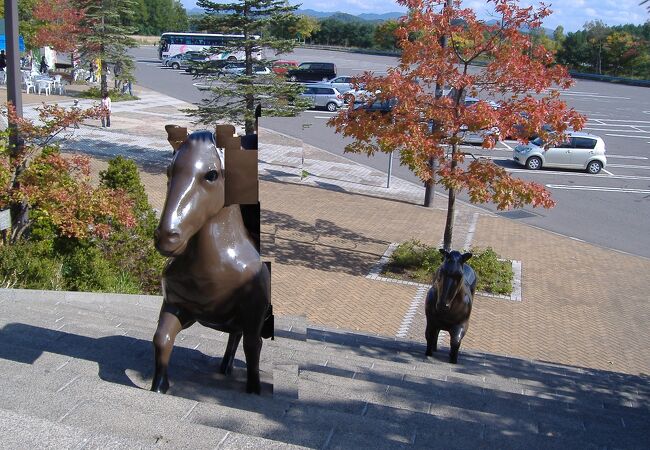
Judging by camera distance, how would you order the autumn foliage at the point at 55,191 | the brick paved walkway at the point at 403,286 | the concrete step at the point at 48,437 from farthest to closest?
1. the brick paved walkway at the point at 403,286
2. the autumn foliage at the point at 55,191
3. the concrete step at the point at 48,437

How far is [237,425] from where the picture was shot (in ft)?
12.4

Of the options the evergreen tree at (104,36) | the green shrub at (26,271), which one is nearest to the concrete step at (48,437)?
the green shrub at (26,271)

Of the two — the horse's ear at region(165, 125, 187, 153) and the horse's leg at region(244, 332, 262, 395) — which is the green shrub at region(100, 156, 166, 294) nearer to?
the horse's leg at region(244, 332, 262, 395)

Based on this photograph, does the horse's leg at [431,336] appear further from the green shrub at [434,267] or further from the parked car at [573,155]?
the parked car at [573,155]

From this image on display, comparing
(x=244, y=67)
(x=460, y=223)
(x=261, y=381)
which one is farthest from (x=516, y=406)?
(x=244, y=67)

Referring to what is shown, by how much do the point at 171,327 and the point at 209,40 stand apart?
173 feet

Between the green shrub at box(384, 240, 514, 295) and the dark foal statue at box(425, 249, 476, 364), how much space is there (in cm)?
411

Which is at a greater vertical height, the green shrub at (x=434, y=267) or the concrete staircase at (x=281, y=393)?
the concrete staircase at (x=281, y=393)

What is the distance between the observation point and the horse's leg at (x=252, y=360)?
4656 millimetres

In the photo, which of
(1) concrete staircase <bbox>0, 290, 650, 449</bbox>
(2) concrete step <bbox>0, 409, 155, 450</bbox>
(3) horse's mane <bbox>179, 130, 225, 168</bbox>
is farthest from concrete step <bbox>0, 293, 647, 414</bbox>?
(2) concrete step <bbox>0, 409, 155, 450</bbox>

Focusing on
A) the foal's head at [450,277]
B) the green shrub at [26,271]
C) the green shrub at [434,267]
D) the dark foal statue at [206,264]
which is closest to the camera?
the dark foal statue at [206,264]

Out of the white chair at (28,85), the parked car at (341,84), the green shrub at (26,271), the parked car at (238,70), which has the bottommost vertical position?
the green shrub at (26,271)

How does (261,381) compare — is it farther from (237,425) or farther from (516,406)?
(516,406)

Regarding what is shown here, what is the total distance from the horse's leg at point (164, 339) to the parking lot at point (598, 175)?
13.1 m
